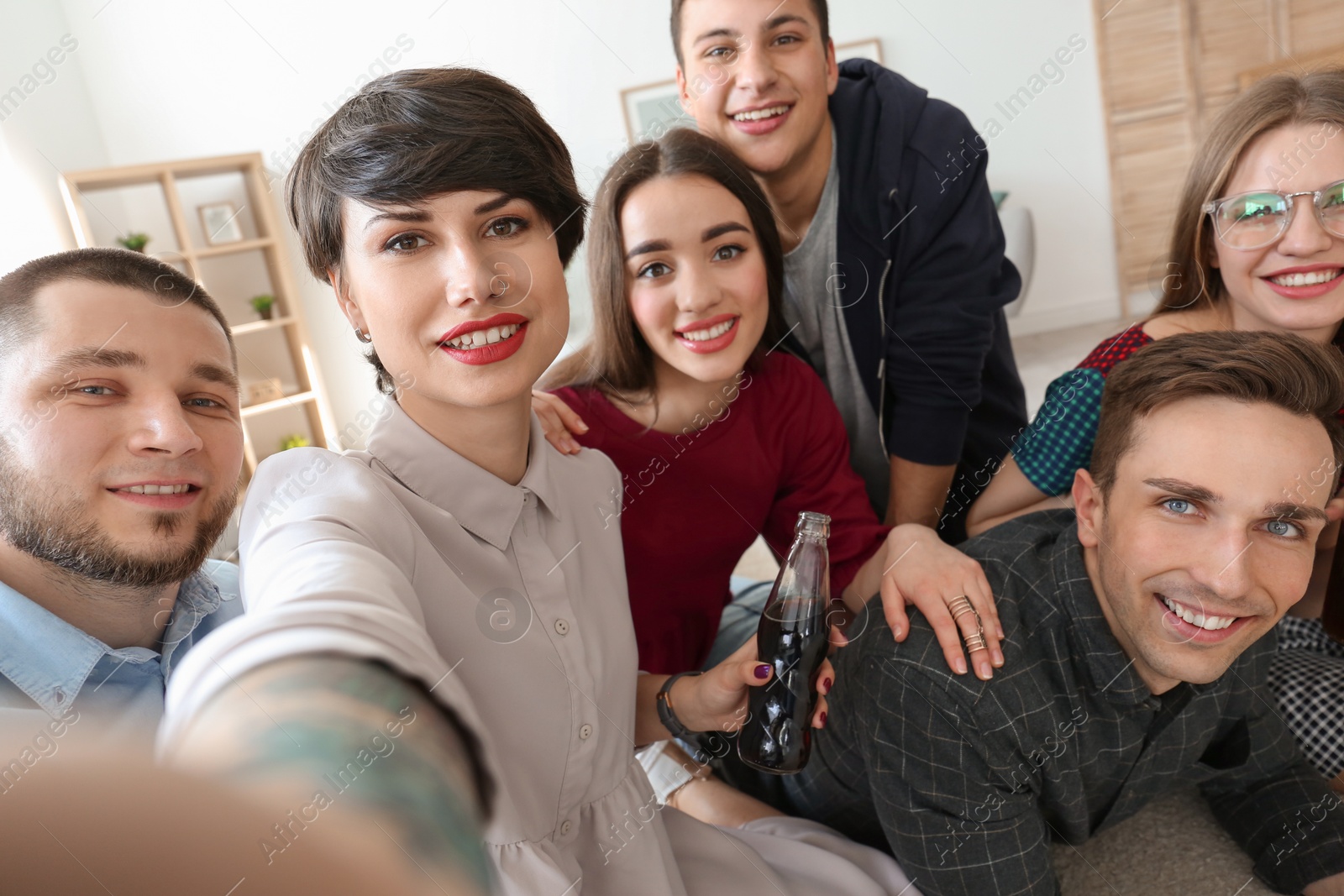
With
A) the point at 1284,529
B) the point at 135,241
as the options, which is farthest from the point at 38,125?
the point at 1284,529

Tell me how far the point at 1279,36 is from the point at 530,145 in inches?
169

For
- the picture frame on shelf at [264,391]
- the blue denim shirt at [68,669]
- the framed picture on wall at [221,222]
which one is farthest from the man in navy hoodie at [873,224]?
the framed picture on wall at [221,222]

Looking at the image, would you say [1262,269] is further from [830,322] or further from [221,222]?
[221,222]

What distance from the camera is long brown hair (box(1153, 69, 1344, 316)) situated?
1069 millimetres

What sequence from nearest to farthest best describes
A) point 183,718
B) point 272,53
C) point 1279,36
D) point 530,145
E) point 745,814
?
point 183,718
point 530,145
point 745,814
point 272,53
point 1279,36

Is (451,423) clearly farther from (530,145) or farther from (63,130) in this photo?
(63,130)

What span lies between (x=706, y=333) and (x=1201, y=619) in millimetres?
595

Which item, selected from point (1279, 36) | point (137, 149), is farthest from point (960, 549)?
point (1279, 36)

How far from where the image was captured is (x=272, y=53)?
2.38 meters

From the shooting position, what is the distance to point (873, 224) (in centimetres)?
126

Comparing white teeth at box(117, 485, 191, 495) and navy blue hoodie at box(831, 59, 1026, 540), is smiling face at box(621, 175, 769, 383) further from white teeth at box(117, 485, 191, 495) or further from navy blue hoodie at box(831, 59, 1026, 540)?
white teeth at box(117, 485, 191, 495)

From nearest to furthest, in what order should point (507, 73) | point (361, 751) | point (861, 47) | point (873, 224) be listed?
1. point (361, 751)
2. point (873, 224)
3. point (507, 73)
4. point (861, 47)

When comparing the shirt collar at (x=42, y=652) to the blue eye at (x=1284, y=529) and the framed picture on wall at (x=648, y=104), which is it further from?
the framed picture on wall at (x=648, y=104)

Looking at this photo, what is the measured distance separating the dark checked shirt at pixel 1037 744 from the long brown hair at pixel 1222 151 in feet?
1.44
